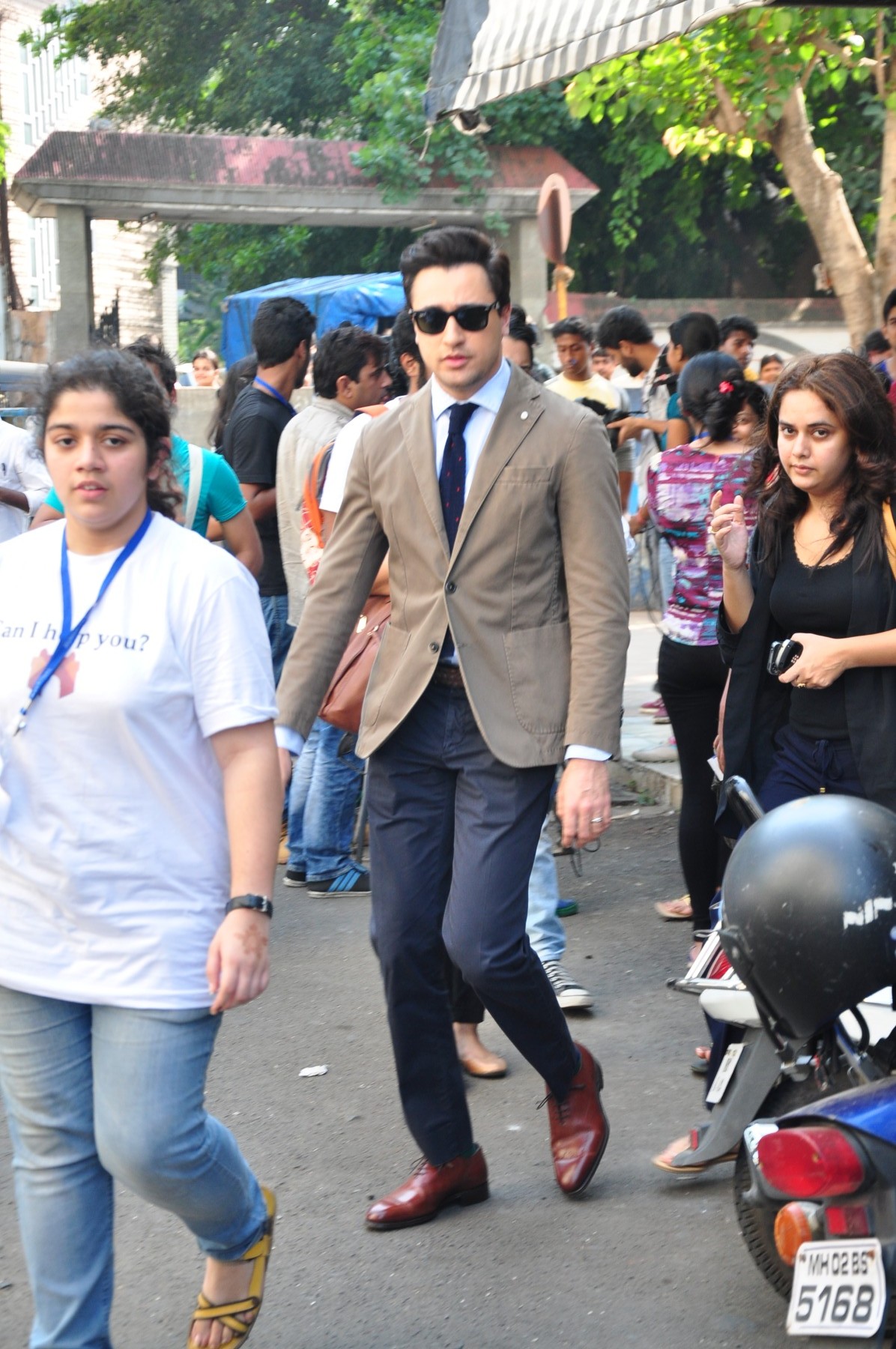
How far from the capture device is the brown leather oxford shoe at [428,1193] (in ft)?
12.0

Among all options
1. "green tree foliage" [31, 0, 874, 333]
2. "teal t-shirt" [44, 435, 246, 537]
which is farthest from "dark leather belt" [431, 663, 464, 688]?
A: "green tree foliage" [31, 0, 874, 333]

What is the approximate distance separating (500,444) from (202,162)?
14.5m

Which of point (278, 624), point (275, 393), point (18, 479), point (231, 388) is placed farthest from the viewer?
point (231, 388)

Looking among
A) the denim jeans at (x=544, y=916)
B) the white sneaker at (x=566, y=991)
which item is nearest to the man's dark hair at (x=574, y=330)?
the denim jeans at (x=544, y=916)

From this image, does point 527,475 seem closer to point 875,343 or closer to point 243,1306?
point 243,1306

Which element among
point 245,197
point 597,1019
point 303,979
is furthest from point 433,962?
point 245,197

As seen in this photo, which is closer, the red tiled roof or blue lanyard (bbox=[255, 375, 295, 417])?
blue lanyard (bbox=[255, 375, 295, 417])

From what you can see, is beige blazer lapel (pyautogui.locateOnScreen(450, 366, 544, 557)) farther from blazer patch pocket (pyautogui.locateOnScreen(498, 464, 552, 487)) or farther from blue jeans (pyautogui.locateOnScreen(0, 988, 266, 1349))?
blue jeans (pyautogui.locateOnScreen(0, 988, 266, 1349))

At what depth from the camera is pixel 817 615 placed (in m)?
A: 3.70

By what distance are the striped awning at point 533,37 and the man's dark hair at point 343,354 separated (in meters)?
1.07

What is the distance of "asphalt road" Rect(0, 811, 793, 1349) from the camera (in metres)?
3.27

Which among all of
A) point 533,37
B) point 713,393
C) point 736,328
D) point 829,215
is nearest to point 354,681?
point 713,393

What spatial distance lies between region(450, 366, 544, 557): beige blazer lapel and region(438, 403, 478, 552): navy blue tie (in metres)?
0.03

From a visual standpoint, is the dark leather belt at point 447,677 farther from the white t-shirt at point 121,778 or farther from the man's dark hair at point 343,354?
the man's dark hair at point 343,354
